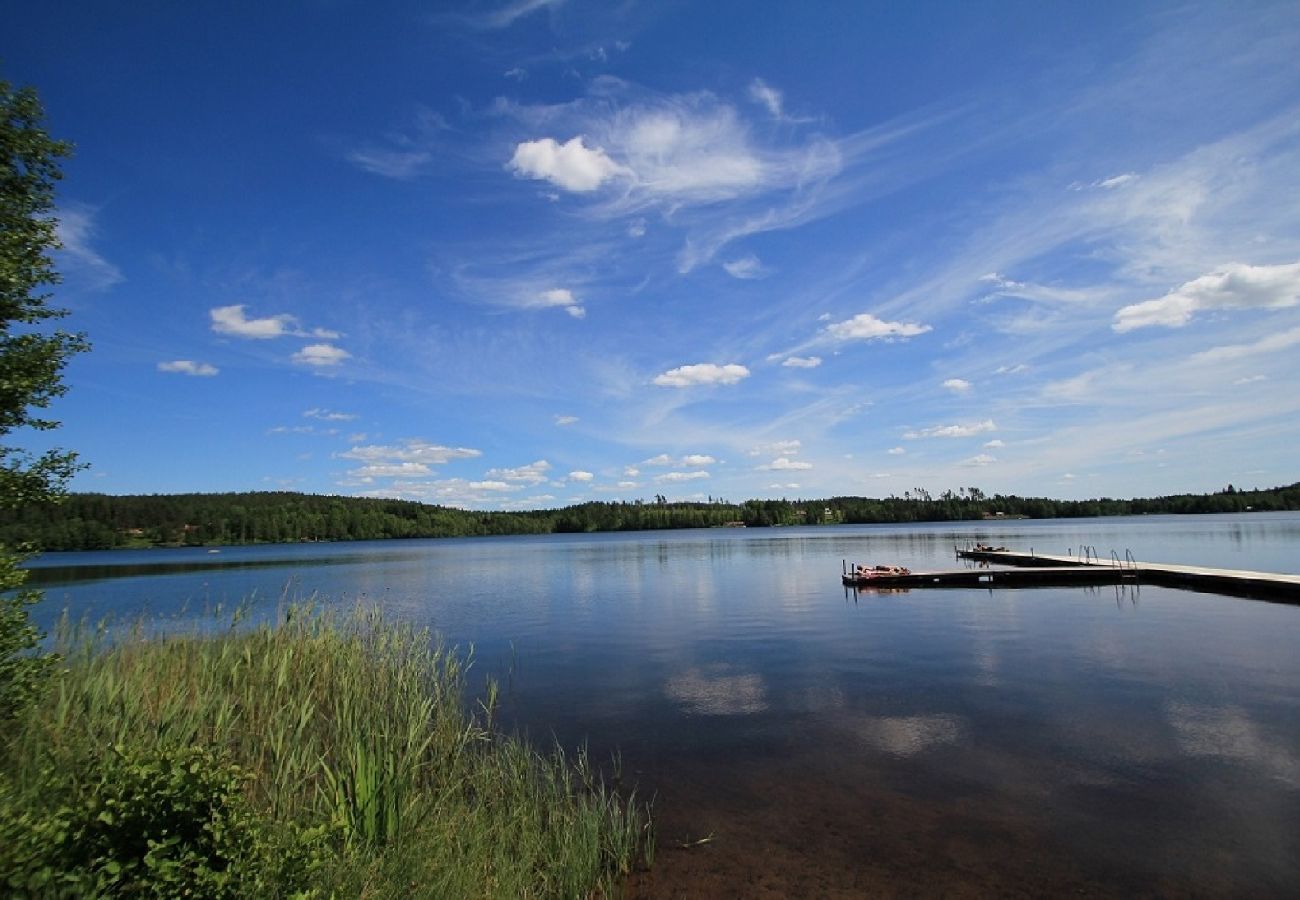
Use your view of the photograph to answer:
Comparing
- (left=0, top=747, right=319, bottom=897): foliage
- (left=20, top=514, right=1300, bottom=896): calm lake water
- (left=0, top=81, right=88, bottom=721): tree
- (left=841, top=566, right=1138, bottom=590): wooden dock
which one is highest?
(left=0, top=81, right=88, bottom=721): tree

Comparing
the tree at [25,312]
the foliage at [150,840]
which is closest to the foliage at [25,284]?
the tree at [25,312]

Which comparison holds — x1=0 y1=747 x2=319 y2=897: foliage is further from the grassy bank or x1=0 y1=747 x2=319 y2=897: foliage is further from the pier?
the pier

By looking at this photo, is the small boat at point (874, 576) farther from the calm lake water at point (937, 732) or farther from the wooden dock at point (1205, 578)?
the calm lake water at point (937, 732)

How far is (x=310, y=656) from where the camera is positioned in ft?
49.6

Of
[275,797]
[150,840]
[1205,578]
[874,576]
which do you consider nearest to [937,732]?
[275,797]

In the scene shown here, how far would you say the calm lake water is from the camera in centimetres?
989

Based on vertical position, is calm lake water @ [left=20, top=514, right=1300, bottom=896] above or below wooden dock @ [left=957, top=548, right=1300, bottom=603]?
below

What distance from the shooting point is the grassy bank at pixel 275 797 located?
15.6ft

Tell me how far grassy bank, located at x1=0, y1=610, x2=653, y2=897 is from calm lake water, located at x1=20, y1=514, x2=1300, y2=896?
1662mm

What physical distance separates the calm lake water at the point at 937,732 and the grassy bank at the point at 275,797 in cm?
166

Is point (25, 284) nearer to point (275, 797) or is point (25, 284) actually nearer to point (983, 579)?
point (275, 797)

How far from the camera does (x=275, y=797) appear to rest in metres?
7.93

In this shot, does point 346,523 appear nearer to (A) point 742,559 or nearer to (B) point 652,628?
(A) point 742,559

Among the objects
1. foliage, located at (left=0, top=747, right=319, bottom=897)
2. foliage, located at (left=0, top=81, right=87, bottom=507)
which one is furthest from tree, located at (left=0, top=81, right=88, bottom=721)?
foliage, located at (left=0, top=747, right=319, bottom=897)
